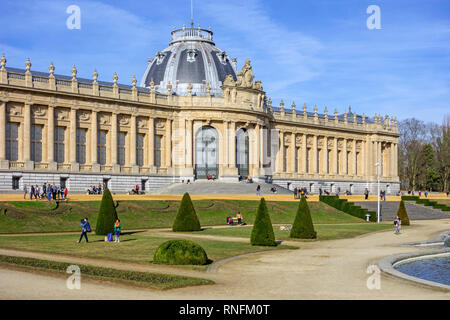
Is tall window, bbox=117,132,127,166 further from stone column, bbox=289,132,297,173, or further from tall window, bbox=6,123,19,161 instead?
stone column, bbox=289,132,297,173

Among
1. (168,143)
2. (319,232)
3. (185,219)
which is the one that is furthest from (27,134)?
(319,232)

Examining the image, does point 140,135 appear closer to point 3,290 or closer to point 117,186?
point 117,186

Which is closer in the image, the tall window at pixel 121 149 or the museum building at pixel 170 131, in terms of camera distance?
the museum building at pixel 170 131

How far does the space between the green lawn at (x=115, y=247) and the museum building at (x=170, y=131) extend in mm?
30212

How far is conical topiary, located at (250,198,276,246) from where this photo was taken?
105 ft

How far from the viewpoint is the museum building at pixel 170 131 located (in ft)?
215

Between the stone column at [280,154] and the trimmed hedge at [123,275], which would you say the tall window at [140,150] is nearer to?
the stone column at [280,154]

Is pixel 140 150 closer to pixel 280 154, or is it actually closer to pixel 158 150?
pixel 158 150

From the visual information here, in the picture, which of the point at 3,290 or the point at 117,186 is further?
the point at 117,186

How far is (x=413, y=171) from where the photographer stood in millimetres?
116562

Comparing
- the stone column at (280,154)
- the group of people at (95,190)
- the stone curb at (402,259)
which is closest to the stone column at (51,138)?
the group of people at (95,190)

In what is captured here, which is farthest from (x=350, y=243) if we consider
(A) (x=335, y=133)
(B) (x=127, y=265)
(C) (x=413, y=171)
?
(C) (x=413, y=171)

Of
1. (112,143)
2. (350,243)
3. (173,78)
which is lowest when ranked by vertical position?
(350,243)
